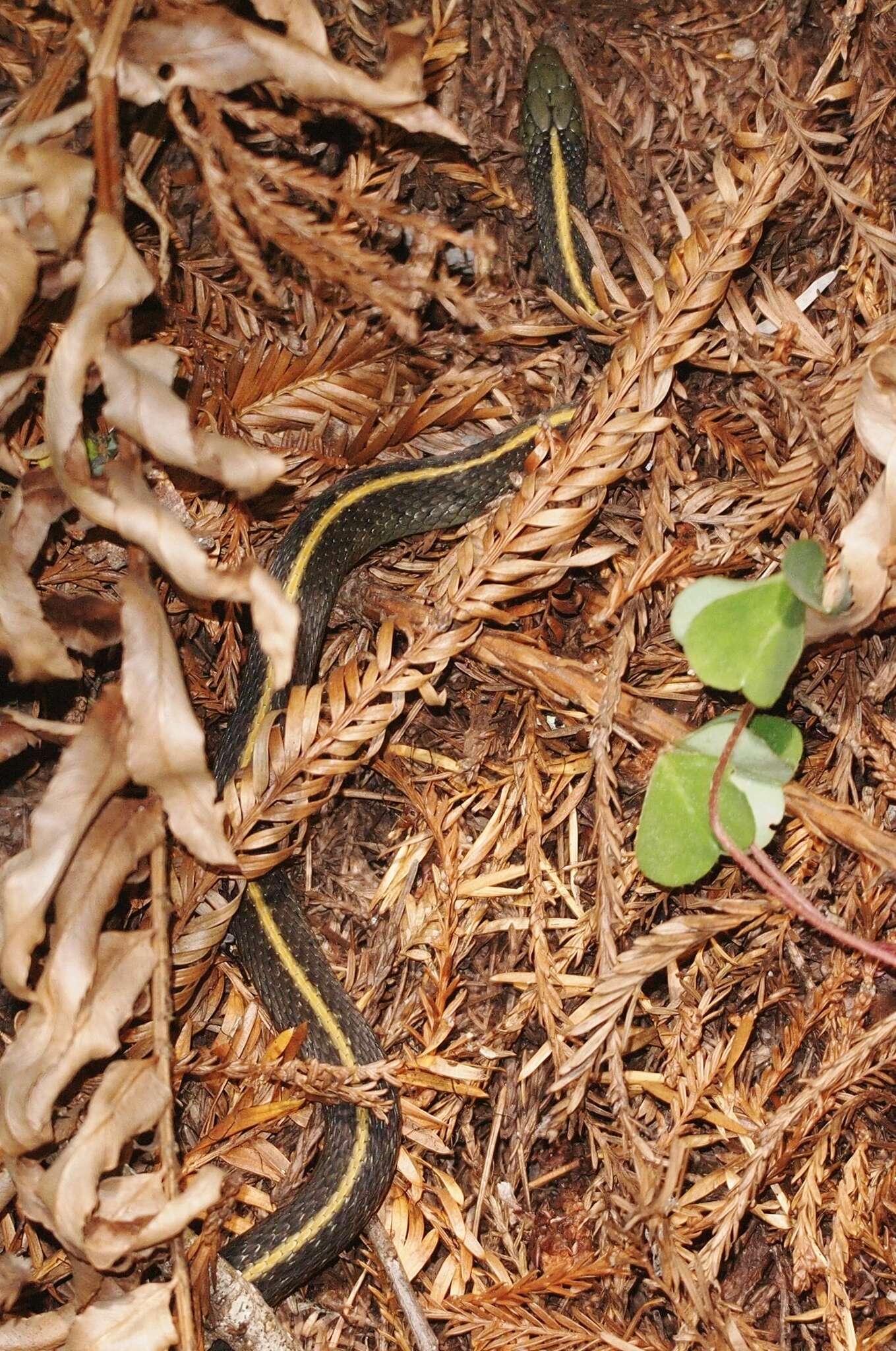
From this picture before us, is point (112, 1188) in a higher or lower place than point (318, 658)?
lower

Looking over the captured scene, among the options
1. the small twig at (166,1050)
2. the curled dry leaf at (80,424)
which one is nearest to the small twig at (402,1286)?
the small twig at (166,1050)

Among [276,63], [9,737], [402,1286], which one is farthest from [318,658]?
[402,1286]

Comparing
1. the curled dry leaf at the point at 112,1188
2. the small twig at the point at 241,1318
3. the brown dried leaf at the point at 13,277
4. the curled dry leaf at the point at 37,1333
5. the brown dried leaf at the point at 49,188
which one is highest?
the brown dried leaf at the point at 49,188

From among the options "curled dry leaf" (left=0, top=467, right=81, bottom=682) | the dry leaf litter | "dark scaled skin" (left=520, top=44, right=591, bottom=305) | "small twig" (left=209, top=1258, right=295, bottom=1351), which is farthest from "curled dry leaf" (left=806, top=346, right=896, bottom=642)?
"small twig" (left=209, top=1258, right=295, bottom=1351)

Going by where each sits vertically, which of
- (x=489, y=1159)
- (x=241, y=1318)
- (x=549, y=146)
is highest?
(x=549, y=146)

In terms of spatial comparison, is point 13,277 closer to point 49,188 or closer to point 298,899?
point 49,188

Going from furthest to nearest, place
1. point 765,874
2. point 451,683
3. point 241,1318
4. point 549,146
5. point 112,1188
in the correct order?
point 549,146 → point 451,683 → point 241,1318 → point 765,874 → point 112,1188

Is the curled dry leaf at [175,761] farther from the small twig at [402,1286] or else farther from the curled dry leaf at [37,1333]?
the small twig at [402,1286]
